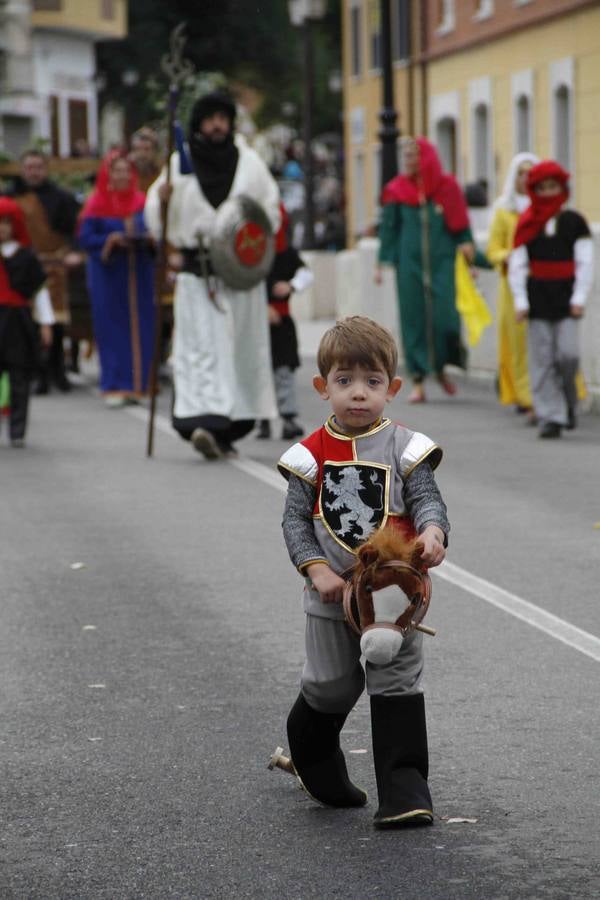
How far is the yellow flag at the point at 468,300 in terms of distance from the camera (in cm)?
1786

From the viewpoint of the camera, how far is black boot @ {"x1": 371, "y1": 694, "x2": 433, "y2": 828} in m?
4.93

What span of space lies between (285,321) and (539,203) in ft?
6.09

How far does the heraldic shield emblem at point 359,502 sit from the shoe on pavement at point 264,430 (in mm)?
9972

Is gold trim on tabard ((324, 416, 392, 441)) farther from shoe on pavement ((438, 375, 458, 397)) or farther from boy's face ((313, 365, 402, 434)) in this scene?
shoe on pavement ((438, 375, 458, 397))

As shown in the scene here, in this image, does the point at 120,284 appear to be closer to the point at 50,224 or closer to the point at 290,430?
the point at 50,224

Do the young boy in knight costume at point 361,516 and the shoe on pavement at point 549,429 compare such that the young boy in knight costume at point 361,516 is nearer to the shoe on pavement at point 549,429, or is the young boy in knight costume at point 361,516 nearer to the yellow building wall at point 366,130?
the shoe on pavement at point 549,429

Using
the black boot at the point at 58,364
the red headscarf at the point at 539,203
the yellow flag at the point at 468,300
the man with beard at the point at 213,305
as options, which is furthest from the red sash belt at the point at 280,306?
the black boot at the point at 58,364

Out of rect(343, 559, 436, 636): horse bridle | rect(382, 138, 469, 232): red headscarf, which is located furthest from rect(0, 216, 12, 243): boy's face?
rect(343, 559, 436, 636): horse bridle

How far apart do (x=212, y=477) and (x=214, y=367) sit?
130 centimetres

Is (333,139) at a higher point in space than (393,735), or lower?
higher

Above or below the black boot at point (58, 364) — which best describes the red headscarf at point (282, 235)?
above

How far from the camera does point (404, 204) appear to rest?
17672 mm

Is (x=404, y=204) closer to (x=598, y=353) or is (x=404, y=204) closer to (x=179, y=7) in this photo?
(x=598, y=353)

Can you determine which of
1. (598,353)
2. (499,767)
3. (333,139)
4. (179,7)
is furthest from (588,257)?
(333,139)
